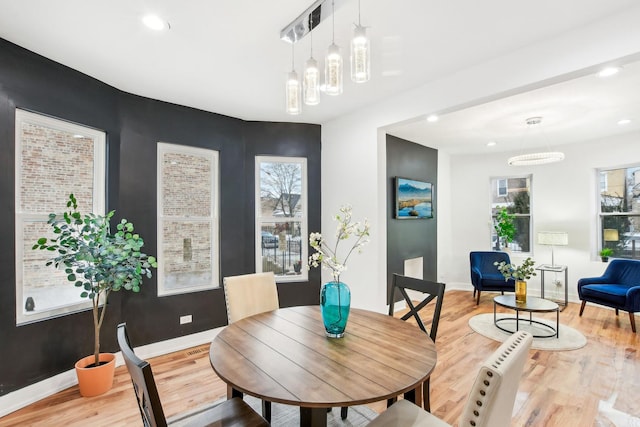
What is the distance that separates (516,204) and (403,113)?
406 centimetres

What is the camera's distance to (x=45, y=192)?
2.64m

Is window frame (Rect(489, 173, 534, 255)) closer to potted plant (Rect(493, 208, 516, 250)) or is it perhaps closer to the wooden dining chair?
potted plant (Rect(493, 208, 516, 250))

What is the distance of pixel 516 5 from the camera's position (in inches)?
74.6

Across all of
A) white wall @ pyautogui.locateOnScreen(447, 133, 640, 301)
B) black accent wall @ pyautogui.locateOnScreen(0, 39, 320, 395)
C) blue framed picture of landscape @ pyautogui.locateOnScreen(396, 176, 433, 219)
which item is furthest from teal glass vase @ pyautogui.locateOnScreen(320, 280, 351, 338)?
white wall @ pyautogui.locateOnScreen(447, 133, 640, 301)

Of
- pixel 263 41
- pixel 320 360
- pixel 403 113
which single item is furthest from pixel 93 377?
pixel 403 113

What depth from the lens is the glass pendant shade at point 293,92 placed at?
1971mm

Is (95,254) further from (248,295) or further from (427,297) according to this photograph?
(427,297)

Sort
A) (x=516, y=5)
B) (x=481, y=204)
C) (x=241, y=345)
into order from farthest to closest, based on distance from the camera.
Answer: (x=481, y=204)
(x=516, y=5)
(x=241, y=345)

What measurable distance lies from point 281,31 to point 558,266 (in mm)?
5777

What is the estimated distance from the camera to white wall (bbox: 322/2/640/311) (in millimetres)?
2031

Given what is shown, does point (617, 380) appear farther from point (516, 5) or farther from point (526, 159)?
point (516, 5)

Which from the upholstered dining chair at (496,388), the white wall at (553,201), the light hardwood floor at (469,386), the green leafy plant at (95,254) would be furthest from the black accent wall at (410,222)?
the upholstered dining chair at (496,388)

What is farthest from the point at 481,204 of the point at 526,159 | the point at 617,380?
the point at 617,380

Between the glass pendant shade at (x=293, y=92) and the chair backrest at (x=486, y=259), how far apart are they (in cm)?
469
